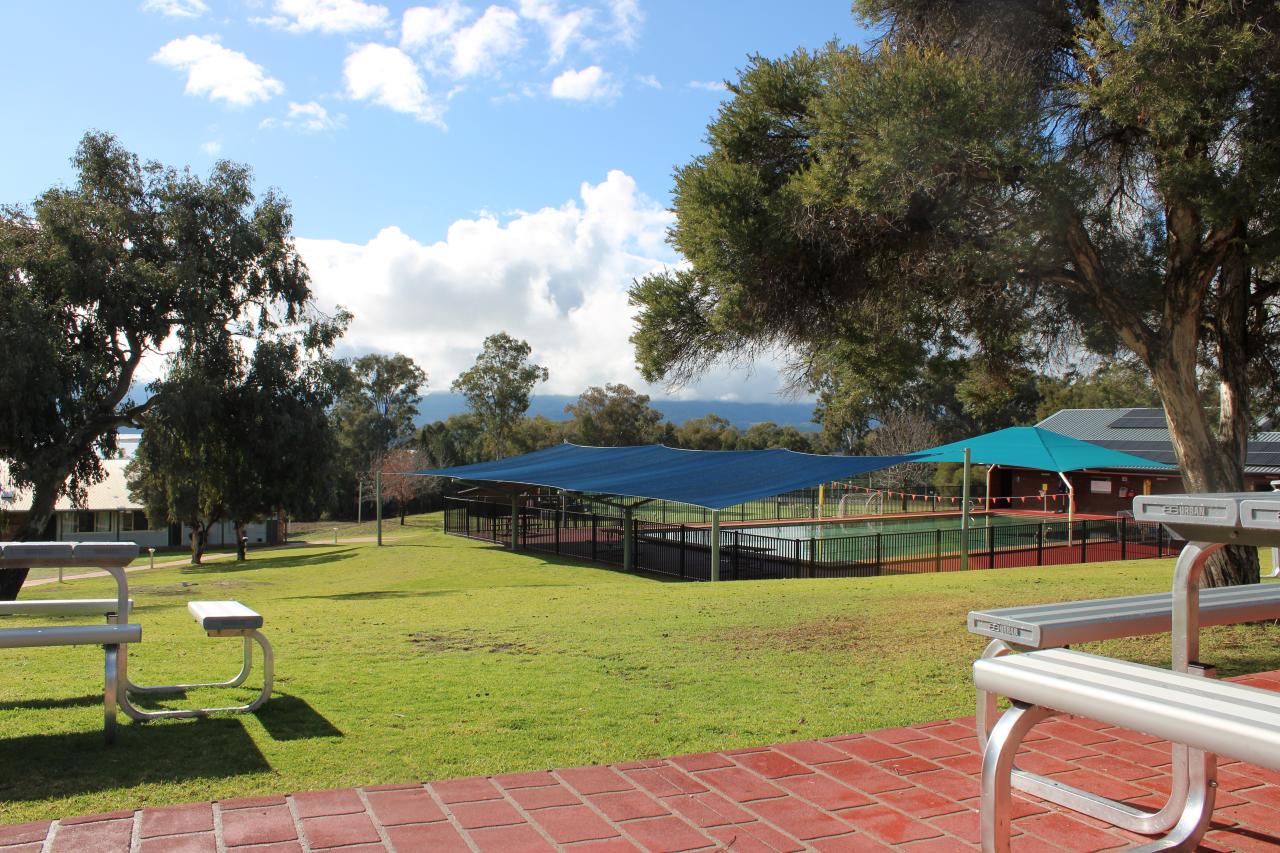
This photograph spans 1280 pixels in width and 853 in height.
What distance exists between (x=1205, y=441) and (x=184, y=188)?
18901mm

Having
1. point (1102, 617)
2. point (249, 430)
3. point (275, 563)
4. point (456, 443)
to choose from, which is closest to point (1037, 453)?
point (249, 430)

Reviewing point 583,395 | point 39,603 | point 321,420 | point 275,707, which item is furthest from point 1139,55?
point 583,395

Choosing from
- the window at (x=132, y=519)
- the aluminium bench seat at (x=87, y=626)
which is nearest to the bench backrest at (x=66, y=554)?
the aluminium bench seat at (x=87, y=626)

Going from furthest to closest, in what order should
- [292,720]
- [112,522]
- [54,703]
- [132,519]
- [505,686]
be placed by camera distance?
[132,519]
[112,522]
[505,686]
[54,703]
[292,720]

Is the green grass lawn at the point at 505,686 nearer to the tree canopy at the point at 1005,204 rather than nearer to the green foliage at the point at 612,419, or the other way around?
the tree canopy at the point at 1005,204

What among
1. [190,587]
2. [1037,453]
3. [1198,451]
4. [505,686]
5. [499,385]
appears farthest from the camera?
[499,385]

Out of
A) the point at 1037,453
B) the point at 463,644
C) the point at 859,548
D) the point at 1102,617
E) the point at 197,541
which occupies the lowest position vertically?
the point at 197,541

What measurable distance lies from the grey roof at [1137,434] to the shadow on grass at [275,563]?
28.2 meters

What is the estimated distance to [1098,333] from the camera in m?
9.12

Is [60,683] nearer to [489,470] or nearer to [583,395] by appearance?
[489,470]

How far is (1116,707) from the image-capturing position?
2355 millimetres

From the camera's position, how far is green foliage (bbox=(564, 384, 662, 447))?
61.2m

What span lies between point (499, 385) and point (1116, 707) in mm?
54852

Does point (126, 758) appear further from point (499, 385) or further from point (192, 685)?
point (499, 385)
